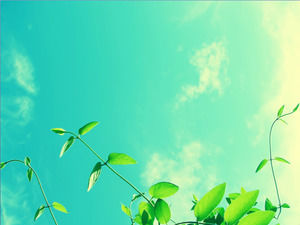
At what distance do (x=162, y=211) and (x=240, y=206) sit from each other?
0.69 ft

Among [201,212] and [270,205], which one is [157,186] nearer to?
[201,212]

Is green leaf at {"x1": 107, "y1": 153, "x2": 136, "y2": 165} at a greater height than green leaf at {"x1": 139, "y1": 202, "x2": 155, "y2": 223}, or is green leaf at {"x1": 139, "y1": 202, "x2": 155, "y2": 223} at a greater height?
green leaf at {"x1": 107, "y1": 153, "x2": 136, "y2": 165}

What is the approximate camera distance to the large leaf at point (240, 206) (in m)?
0.61

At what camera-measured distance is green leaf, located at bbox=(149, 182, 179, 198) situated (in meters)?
0.69

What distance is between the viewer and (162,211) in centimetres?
72

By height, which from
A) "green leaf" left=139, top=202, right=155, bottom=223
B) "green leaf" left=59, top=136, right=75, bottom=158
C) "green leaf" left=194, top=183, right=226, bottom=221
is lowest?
"green leaf" left=194, top=183, right=226, bottom=221

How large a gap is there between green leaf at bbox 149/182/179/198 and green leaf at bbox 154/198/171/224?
2cm

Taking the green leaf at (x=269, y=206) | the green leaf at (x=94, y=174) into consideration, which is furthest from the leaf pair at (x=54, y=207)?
the green leaf at (x=269, y=206)

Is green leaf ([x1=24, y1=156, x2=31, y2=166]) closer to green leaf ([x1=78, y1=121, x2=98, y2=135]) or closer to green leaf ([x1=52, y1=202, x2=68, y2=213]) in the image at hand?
green leaf ([x1=52, y1=202, x2=68, y2=213])

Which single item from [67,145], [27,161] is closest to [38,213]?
[27,161]

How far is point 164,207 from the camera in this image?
28.4 inches

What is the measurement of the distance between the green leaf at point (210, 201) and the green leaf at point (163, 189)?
0.08 metres

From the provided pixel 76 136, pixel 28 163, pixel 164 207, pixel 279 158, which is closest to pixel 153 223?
pixel 164 207

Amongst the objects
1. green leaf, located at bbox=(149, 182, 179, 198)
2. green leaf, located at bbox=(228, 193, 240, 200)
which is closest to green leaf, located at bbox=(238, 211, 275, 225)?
green leaf, located at bbox=(149, 182, 179, 198)
